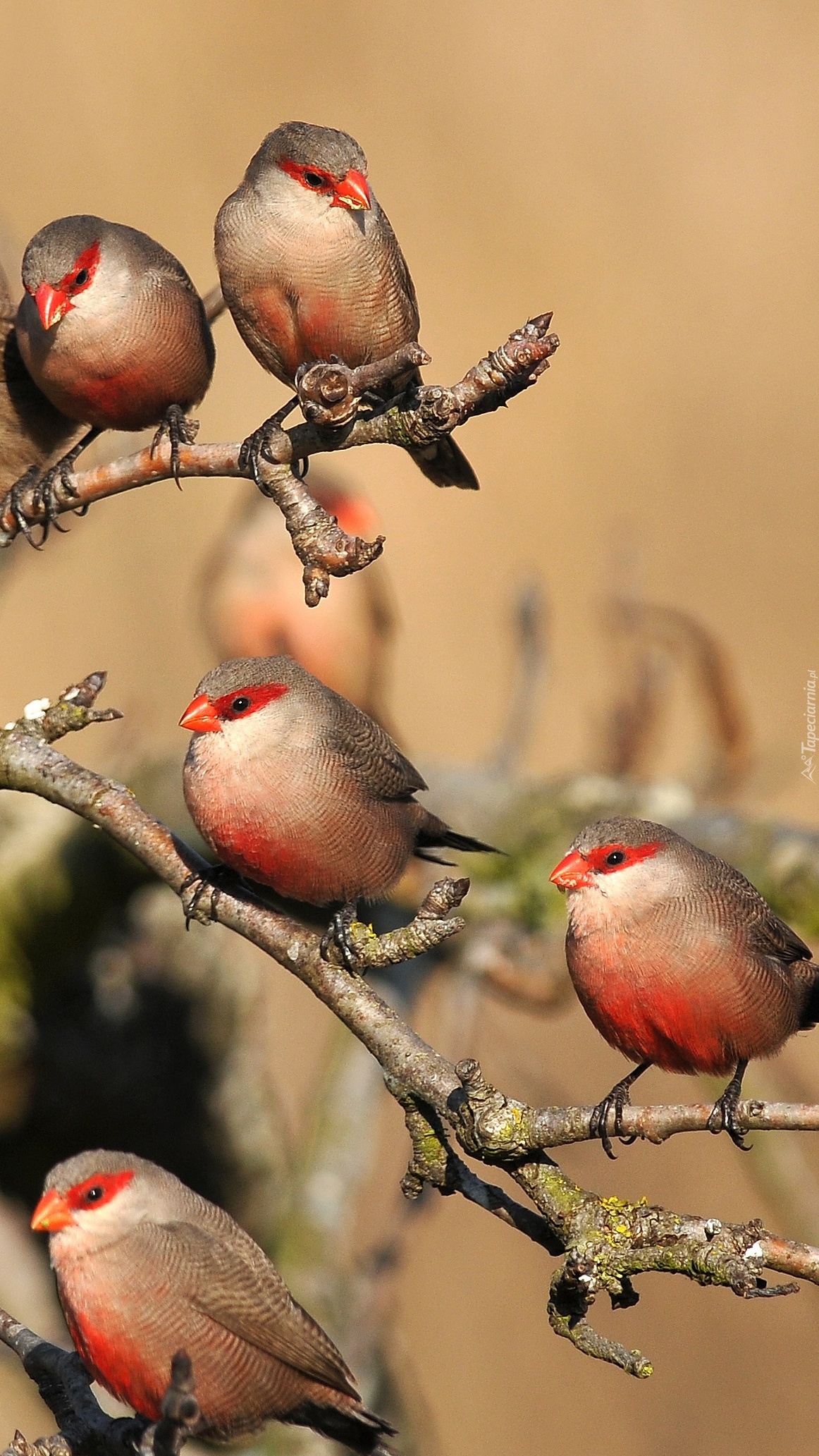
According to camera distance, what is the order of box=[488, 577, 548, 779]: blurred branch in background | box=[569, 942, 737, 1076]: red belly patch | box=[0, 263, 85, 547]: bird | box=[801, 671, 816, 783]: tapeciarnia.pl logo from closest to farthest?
box=[569, 942, 737, 1076]: red belly patch
box=[0, 263, 85, 547]: bird
box=[801, 671, 816, 783]: tapeciarnia.pl logo
box=[488, 577, 548, 779]: blurred branch in background

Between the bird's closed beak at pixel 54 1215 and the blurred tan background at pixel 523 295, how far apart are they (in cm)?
509

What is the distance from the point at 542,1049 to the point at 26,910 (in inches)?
149

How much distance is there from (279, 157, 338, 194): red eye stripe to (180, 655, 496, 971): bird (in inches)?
49.7

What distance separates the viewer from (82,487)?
13.3 feet

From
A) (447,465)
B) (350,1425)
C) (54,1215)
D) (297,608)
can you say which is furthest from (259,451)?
(297,608)

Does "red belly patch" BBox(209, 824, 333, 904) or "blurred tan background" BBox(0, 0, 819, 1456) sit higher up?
"blurred tan background" BBox(0, 0, 819, 1456)

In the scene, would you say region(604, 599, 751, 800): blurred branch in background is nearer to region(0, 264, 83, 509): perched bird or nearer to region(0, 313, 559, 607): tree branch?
region(0, 264, 83, 509): perched bird

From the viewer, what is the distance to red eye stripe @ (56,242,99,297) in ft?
13.7

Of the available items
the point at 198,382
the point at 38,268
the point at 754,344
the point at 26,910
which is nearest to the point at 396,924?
the point at 26,910

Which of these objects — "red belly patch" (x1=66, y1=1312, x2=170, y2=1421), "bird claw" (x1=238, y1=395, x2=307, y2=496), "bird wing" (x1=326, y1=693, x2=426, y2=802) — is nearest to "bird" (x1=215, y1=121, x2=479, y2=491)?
"bird claw" (x1=238, y1=395, x2=307, y2=496)

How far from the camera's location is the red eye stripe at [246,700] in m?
3.90

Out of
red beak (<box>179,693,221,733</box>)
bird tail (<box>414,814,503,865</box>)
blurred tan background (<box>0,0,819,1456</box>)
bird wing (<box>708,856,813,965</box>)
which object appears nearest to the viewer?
bird wing (<box>708,856,813,965</box>)

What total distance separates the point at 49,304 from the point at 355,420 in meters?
1.26

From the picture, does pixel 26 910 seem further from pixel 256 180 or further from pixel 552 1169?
pixel 552 1169
